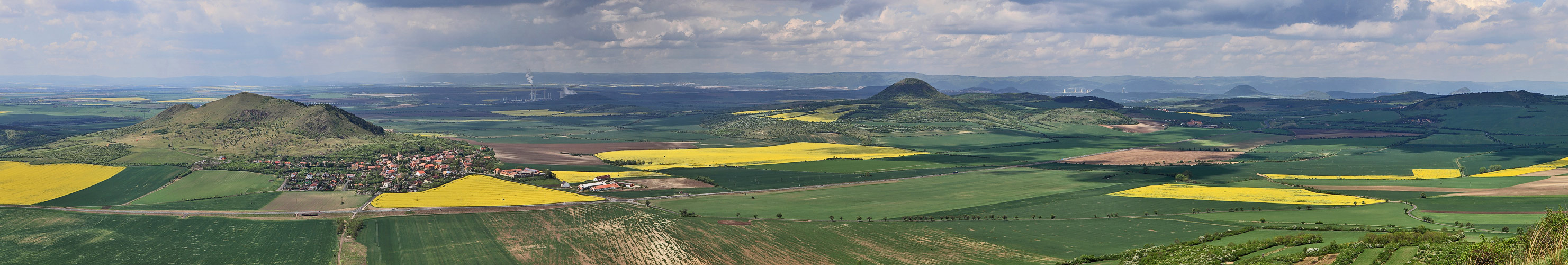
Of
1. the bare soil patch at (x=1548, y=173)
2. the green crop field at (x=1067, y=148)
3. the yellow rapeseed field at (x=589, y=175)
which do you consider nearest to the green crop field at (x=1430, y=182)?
the bare soil patch at (x=1548, y=173)

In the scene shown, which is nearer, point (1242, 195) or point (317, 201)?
Result: point (1242, 195)

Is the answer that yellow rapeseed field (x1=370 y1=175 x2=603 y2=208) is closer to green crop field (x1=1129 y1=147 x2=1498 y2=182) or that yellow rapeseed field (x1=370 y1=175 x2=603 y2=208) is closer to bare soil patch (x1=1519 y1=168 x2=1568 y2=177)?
green crop field (x1=1129 y1=147 x2=1498 y2=182)

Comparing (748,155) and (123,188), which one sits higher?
(748,155)

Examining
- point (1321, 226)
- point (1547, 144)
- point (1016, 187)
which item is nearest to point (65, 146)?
point (1016, 187)

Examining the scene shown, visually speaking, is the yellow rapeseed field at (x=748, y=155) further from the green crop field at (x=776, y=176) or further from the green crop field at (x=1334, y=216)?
the green crop field at (x=1334, y=216)

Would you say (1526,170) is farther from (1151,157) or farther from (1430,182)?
(1151,157)

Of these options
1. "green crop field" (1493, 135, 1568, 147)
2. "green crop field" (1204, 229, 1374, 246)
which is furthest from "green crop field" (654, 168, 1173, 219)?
"green crop field" (1493, 135, 1568, 147)

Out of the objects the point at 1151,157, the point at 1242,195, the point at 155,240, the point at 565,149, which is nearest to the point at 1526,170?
the point at 1151,157
